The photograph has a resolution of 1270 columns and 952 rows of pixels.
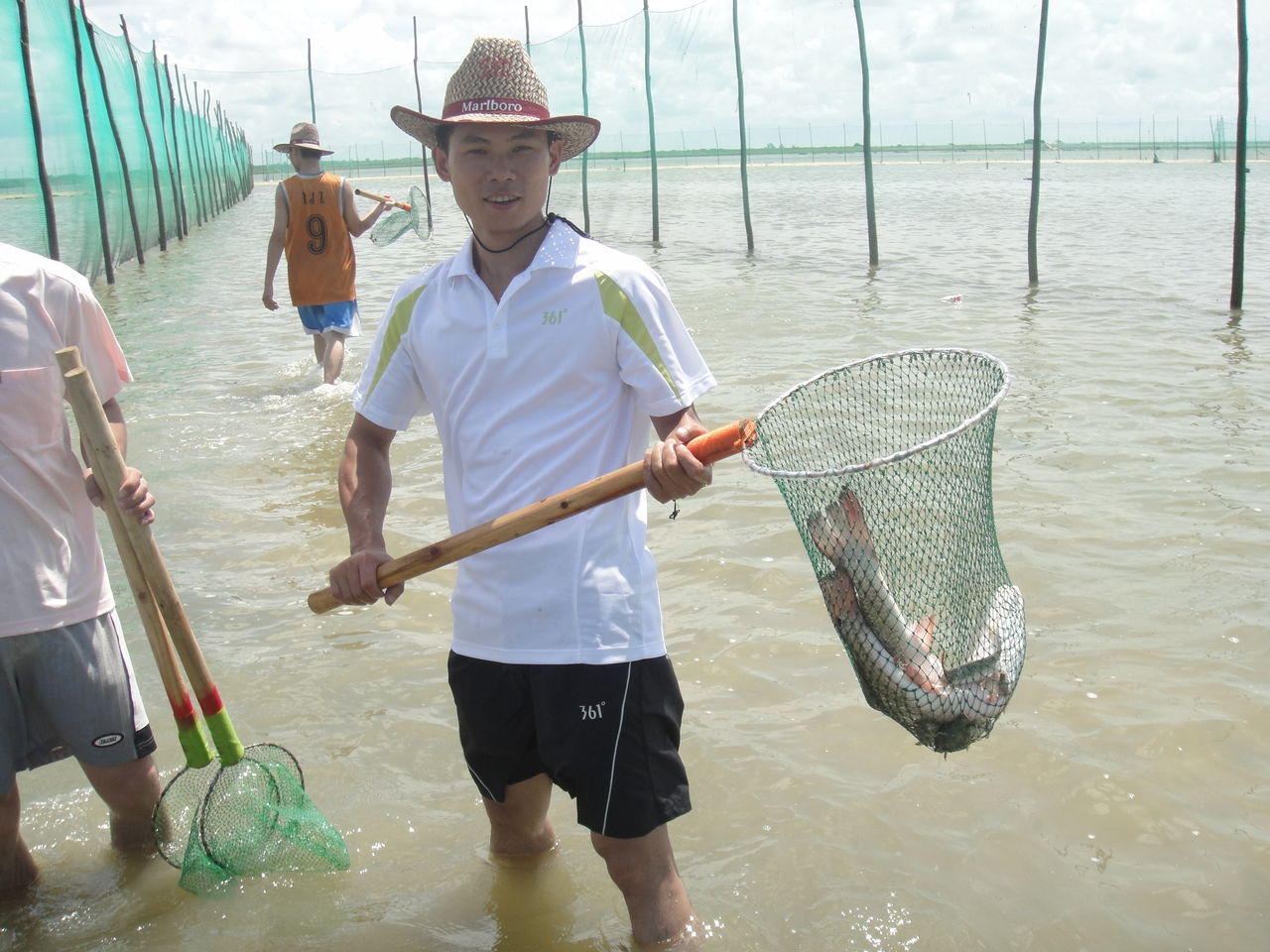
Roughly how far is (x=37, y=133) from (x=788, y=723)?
1273cm

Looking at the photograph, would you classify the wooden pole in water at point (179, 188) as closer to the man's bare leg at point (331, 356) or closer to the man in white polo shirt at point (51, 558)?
the man's bare leg at point (331, 356)

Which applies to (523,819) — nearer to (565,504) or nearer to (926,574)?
(565,504)

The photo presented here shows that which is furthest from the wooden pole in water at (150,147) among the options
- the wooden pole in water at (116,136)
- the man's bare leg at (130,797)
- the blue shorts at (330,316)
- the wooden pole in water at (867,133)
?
the man's bare leg at (130,797)

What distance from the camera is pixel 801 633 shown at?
473cm

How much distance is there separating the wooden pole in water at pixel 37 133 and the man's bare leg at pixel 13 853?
11.6 m

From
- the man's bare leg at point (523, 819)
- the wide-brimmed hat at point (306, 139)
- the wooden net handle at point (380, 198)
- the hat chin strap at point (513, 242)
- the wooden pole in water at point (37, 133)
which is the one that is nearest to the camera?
the hat chin strap at point (513, 242)

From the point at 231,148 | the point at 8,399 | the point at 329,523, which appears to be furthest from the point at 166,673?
the point at 231,148

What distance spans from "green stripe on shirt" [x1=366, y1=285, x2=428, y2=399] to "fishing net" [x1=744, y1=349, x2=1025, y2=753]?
0.83 meters

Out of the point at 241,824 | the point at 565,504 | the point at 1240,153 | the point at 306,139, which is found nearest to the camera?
the point at 565,504

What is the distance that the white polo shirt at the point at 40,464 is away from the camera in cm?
270

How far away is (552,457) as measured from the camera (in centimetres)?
250

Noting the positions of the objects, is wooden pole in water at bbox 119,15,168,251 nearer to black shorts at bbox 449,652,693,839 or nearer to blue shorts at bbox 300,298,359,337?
blue shorts at bbox 300,298,359,337

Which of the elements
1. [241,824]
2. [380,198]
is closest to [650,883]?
[241,824]

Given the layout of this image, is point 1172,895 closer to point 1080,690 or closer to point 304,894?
point 1080,690
